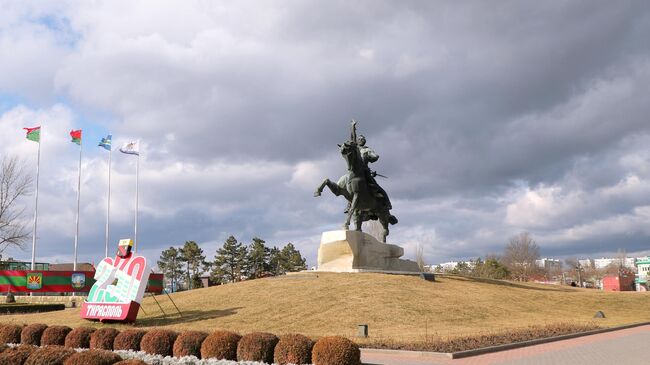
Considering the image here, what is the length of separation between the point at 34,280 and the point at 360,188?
116ft

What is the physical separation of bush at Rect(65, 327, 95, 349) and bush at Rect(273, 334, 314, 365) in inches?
238

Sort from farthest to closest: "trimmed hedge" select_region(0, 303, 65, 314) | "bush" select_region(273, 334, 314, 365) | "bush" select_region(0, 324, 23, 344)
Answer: "trimmed hedge" select_region(0, 303, 65, 314) → "bush" select_region(0, 324, 23, 344) → "bush" select_region(273, 334, 314, 365)

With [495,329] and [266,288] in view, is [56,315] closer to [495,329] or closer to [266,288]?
[266,288]

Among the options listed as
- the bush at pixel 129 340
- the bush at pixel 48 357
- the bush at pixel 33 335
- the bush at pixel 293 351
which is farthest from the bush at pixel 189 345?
the bush at pixel 33 335

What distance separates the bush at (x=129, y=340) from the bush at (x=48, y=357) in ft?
11.6

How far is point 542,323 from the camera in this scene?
80.8 feet

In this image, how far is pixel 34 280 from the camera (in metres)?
54.1

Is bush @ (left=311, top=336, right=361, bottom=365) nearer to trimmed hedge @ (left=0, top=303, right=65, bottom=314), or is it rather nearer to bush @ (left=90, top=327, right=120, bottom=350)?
bush @ (left=90, top=327, right=120, bottom=350)

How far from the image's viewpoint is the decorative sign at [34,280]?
5400 cm

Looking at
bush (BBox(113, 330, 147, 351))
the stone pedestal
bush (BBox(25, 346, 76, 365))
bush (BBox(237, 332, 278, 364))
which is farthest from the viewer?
the stone pedestal

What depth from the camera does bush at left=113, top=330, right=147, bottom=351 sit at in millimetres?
14727

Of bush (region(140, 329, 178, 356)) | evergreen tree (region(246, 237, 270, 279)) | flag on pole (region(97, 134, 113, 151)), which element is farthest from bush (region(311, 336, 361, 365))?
evergreen tree (region(246, 237, 270, 279))

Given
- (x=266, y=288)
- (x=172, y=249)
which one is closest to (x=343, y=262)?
(x=266, y=288)

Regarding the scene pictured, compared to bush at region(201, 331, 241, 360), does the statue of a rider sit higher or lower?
higher
